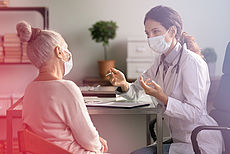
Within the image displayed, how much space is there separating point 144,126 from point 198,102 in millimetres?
806

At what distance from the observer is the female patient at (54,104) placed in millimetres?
1823

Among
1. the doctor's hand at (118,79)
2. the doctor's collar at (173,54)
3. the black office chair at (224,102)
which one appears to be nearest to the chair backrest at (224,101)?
the black office chair at (224,102)

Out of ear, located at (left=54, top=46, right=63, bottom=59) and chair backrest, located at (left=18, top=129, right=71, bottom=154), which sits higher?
ear, located at (left=54, top=46, right=63, bottom=59)

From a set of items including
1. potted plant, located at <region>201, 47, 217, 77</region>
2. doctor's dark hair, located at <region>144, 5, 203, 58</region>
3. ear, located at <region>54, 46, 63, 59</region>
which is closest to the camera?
ear, located at <region>54, 46, 63, 59</region>

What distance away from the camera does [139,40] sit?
4.56 meters

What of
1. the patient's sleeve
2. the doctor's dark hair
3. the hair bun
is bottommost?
the patient's sleeve

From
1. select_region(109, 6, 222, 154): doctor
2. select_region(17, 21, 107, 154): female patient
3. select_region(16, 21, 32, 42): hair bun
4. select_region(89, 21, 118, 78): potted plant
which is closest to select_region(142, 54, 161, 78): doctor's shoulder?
select_region(109, 6, 222, 154): doctor

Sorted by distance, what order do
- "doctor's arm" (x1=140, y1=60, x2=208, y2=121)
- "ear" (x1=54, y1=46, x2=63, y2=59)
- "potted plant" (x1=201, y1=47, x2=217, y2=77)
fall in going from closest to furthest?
"ear" (x1=54, y1=46, x2=63, y2=59), "doctor's arm" (x1=140, y1=60, x2=208, y2=121), "potted plant" (x1=201, y1=47, x2=217, y2=77)

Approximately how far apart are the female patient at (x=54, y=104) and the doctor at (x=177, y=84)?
501mm

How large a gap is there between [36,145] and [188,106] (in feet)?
2.79

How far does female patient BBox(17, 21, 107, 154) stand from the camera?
71.8 inches

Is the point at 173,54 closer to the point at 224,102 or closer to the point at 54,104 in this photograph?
the point at 224,102

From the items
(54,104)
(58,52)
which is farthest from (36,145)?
(58,52)

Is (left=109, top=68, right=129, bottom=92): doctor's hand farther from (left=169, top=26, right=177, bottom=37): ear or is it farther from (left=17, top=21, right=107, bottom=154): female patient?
(left=17, top=21, right=107, bottom=154): female patient
